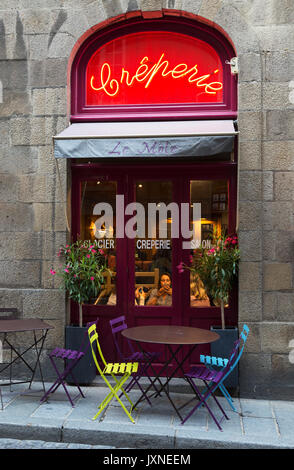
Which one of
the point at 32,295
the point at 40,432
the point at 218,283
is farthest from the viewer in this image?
the point at 32,295

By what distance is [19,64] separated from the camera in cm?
669

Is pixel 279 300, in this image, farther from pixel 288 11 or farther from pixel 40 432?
pixel 288 11

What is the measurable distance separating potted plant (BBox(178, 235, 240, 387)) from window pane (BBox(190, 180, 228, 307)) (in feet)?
0.60

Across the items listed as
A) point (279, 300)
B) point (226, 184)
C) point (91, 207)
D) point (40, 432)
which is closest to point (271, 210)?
point (226, 184)

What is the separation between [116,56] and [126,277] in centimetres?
310

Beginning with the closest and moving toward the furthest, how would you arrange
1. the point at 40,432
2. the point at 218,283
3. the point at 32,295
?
the point at 40,432
the point at 218,283
the point at 32,295

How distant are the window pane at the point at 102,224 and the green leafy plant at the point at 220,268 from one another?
119cm

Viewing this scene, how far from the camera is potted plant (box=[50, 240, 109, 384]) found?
20.4ft

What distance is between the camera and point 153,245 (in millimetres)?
6680

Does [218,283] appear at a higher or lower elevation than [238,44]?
lower

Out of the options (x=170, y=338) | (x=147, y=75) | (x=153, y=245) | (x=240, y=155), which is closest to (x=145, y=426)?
(x=170, y=338)

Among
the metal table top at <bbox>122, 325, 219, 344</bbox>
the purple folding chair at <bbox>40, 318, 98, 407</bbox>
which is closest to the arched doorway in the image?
the purple folding chair at <bbox>40, 318, 98, 407</bbox>

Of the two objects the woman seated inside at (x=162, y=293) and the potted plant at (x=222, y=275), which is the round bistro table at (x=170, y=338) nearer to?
the potted plant at (x=222, y=275)

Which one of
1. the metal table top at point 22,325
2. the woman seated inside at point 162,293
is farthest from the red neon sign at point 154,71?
the metal table top at point 22,325
